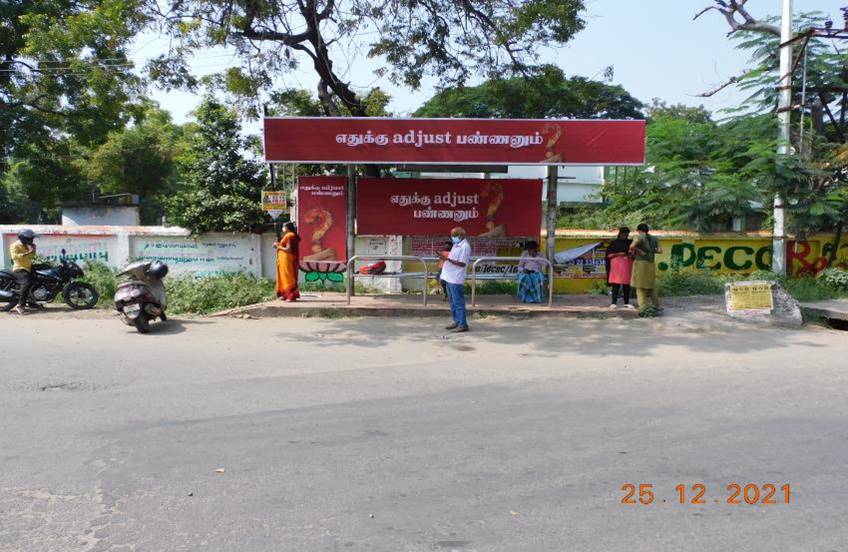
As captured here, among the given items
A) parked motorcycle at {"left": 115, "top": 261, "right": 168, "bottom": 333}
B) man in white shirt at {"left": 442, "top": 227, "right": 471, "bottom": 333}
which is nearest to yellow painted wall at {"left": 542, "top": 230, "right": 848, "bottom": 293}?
man in white shirt at {"left": 442, "top": 227, "right": 471, "bottom": 333}

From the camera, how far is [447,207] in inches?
499

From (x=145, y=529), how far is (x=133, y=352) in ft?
16.5

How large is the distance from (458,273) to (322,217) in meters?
4.28

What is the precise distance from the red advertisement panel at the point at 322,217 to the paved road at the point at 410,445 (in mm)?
4504

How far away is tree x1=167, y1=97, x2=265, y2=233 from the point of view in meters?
13.5

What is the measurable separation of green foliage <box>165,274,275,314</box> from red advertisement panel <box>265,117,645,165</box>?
106 inches

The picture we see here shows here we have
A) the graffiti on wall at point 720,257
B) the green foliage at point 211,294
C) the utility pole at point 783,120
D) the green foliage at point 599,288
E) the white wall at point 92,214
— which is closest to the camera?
the green foliage at point 211,294

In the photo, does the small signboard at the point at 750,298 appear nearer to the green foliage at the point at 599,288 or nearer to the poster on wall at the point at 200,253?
the green foliage at the point at 599,288

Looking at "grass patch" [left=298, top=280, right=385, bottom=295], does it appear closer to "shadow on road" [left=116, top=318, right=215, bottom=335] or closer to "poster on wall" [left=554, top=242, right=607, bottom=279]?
"shadow on road" [left=116, top=318, right=215, bottom=335]

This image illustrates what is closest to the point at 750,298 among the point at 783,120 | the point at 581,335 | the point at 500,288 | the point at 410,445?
the point at 581,335

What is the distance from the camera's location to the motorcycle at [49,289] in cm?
1113

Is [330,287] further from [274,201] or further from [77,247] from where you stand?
[77,247]
